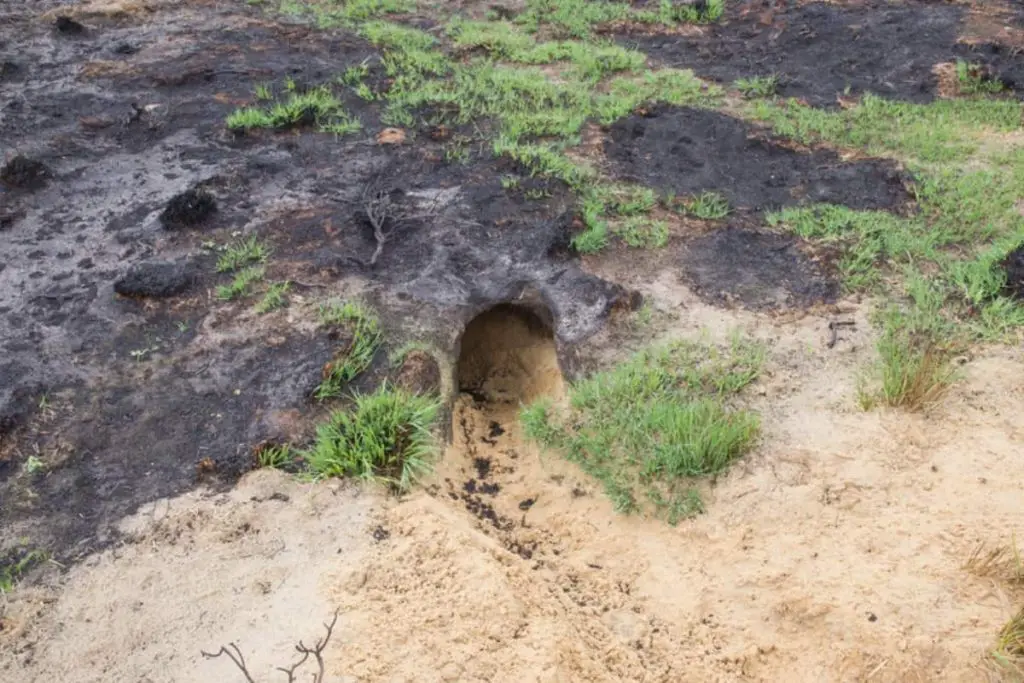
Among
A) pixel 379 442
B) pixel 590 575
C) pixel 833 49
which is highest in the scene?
pixel 833 49

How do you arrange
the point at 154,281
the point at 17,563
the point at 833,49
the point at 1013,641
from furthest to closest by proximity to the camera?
the point at 833,49
the point at 154,281
the point at 17,563
the point at 1013,641

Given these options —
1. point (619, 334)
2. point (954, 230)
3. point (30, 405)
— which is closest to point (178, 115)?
point (30, 405)

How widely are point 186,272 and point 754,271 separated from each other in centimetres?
339

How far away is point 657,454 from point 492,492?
2.76 feet

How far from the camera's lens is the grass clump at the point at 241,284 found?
15.6 feet

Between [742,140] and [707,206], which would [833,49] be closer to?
[742,140]

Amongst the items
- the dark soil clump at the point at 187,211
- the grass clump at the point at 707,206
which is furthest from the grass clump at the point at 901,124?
the dark soil clump at the point at 187,211

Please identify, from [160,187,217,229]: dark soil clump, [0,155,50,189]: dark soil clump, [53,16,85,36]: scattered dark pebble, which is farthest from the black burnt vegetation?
[53,16,85,36]: scattered dark pebble

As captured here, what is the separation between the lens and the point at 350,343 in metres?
4.39

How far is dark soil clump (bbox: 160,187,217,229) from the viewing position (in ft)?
17.5

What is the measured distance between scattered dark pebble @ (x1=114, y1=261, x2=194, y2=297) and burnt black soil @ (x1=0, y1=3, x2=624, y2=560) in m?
0.01

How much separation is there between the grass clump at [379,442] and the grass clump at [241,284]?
1.25 m

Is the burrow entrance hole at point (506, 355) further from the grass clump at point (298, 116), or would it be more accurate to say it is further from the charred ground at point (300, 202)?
the grass clump at point (298, 116)

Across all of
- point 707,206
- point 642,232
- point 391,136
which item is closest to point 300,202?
point 391,136
